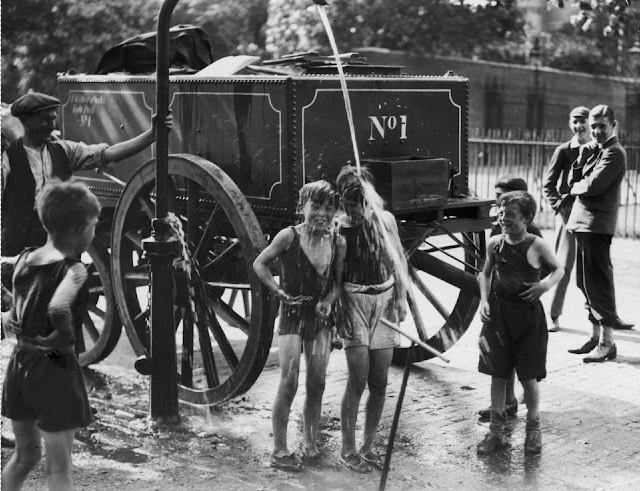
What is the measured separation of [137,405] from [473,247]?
237 cm

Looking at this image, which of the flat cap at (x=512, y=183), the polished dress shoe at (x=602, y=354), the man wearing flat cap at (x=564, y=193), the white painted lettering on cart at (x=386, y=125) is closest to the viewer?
the white painted lettering on cart at (x=386, y=125)

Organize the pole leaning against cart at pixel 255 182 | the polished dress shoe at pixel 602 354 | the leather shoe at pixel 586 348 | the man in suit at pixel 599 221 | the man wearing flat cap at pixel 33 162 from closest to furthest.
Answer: the man wearing flat cap at pixel 33 162 → the pole leaning against cart at pixel 255 182 → the polished dress shoe at pixel 602 354 → the man in suit at pixel 599 221 → the leather shoe at pixel 586 348

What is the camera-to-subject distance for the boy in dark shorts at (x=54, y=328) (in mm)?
3914

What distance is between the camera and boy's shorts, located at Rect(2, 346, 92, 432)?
3.94m

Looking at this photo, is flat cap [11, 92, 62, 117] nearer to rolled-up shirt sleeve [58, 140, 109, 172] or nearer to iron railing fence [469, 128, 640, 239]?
rolled-up shirt sleeve [58, 140, 109, 172]

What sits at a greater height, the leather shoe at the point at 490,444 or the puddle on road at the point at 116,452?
the leather shoe at the point at 490,444

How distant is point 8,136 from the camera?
652 centimetres

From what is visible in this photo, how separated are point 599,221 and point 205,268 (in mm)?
2924

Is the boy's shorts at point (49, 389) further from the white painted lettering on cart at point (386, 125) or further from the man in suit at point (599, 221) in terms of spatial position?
the man in suit at point (599, 221)

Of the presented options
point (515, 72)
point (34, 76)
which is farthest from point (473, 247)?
point (515, 72)

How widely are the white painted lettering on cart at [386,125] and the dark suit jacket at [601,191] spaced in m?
1.69

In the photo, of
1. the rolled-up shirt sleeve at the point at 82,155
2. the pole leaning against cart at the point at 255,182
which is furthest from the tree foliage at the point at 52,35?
the rolled-up shirt sleeve at the point at 82,155

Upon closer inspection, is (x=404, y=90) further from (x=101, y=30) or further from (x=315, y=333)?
(x=101, y=30)

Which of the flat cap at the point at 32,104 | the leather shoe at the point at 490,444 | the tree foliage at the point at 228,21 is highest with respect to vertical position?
the tree foliage at the point at 228,21
